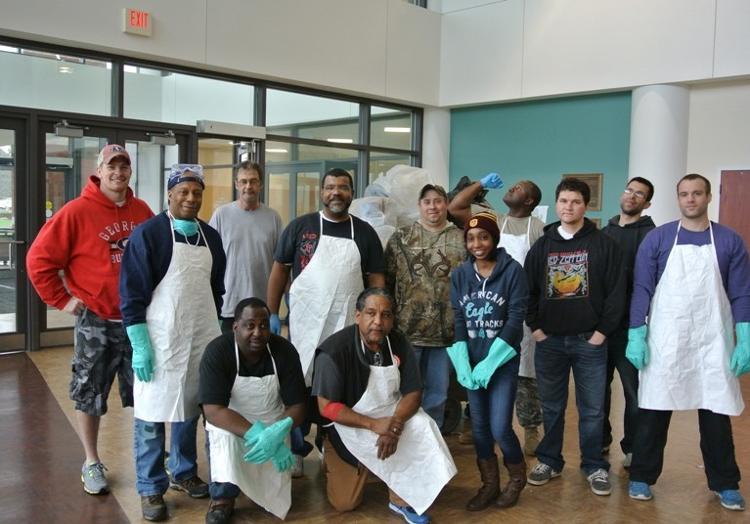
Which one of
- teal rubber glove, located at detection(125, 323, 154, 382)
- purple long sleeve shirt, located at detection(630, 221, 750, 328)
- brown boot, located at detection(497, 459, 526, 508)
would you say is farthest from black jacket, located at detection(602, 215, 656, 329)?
teal rubber glove, located at detection(125, 323, 154, 382)

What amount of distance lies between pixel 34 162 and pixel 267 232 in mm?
3015

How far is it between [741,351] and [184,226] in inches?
94.0

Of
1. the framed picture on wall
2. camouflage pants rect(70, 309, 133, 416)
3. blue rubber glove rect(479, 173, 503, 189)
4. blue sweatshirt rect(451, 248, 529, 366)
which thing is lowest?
camouflage pants rect(70, 309, 133, 416)

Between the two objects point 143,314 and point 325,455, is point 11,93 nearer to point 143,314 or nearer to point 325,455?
point 143,314

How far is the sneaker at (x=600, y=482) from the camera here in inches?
118

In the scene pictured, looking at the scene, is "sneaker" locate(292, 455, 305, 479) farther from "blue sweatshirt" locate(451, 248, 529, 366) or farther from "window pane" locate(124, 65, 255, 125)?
"window pane" locate(124, 65, 255, 125)

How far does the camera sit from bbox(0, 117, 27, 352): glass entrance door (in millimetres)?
5535

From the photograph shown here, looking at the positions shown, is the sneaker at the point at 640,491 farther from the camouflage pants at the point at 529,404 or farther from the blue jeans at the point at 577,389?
the camouflage pants at the point at 529,404

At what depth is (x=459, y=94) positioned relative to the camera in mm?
8500

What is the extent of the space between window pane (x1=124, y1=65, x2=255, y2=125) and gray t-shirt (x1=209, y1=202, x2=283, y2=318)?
306 cm

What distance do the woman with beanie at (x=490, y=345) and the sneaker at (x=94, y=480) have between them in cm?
159

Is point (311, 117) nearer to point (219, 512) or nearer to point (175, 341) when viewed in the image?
point (175, 341)

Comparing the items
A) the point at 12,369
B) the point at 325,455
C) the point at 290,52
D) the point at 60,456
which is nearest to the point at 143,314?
the point at 325,455

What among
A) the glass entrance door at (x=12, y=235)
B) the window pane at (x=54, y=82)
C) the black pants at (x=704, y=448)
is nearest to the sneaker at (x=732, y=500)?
the black pants at (x=704, y=448)
